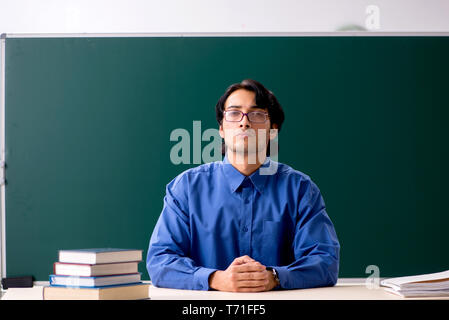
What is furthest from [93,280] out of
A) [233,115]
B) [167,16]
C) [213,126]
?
[167,16]

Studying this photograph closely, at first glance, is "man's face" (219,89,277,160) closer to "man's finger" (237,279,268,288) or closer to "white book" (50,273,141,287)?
"man's finger" (237,279,268,288)

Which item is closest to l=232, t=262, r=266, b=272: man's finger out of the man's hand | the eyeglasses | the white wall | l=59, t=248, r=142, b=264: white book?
the man's hand

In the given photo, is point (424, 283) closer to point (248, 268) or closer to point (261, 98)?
point (248, 268)

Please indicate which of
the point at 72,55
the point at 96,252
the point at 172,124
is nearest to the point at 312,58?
the point at 172,124

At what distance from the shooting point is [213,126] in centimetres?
348

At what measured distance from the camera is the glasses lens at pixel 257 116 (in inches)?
88.4

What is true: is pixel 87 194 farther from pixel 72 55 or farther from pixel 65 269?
pixel 65 269

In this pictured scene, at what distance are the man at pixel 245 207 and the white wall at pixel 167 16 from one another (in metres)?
1.87

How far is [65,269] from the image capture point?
60.2 inches

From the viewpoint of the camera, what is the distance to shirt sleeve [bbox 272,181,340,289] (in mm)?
1942

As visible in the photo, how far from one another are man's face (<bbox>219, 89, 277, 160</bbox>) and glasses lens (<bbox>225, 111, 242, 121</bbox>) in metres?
0.01

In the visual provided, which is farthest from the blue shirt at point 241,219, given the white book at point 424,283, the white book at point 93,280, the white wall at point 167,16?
the white wall at point 167,16

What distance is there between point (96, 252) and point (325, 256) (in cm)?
92

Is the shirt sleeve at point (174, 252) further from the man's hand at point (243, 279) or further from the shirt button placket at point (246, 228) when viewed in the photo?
the shirt button placket at point (246, 228)
